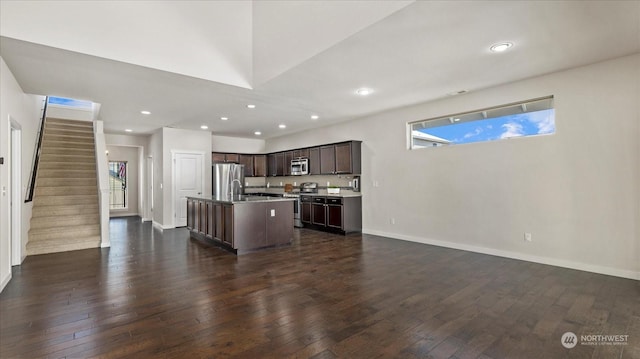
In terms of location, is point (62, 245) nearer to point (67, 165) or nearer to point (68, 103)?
point (67, 165)

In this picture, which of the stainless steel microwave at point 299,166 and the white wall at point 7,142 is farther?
the stainless steel microwave at point 299,166

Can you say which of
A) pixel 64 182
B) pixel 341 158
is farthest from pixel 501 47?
pixel 64 182

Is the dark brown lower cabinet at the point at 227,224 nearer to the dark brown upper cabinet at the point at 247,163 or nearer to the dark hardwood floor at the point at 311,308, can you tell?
the dark hardwood floor at the point at 311,308

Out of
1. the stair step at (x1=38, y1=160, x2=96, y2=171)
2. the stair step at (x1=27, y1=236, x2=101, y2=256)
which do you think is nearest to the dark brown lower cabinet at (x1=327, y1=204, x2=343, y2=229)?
the stair step at (x1=27, y1=236, x2=101, y2=256)

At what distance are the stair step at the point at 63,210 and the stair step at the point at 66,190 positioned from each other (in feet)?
1.29

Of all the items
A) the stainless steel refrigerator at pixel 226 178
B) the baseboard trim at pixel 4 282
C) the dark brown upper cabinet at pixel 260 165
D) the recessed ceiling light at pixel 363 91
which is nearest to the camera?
the baseboard trim at pixel 4 282

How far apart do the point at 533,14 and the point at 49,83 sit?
5921 millimetres

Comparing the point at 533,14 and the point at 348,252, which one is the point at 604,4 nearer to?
the point at 533,14

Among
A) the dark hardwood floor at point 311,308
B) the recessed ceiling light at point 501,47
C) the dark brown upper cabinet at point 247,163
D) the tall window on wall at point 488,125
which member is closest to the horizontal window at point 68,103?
the dark brown upper cabinet at point 247,163

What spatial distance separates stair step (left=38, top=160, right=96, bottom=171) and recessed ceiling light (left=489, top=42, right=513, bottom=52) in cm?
804

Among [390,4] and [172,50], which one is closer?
[390,4]

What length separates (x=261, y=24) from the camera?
4.26m

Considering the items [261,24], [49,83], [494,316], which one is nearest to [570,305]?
[494,316]

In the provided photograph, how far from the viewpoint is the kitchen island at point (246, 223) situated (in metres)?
4.95
